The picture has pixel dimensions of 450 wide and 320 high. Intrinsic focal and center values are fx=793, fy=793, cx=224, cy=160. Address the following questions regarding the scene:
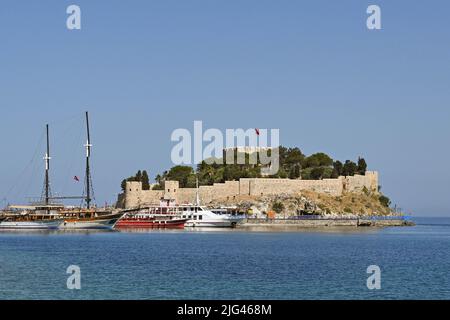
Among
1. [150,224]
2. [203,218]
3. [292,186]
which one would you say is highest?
[292,186]

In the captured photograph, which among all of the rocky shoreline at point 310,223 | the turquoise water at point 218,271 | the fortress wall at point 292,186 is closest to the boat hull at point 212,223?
the rocky shoreline at point 310,223

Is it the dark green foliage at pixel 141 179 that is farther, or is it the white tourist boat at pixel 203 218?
the dark green foliage at pixel 141 179

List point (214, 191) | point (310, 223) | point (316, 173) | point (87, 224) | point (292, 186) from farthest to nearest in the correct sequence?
point (316, 173) < point (292, 186) < point (214, 191) < point (310, 223) < point (87, 224)

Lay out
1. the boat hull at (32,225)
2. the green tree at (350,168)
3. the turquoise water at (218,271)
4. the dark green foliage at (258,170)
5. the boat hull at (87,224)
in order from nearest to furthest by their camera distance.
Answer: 1. the turquoise water at (218,271)
2. the boat hull at (87,224)
3. the boat hull at (32,225)
4. the dark green foliage at (258,170)
5. the green tree at (350,168)

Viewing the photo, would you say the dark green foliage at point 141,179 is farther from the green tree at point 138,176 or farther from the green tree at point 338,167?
the green tree at point 338,167

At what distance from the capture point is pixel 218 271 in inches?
945

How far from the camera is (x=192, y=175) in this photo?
80.2 metres

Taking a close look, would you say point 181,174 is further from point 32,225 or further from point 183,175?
point 32,225

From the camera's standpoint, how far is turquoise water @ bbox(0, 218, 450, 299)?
61.7 feet

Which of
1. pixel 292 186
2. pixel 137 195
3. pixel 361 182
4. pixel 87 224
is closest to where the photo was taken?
pixel 87 224

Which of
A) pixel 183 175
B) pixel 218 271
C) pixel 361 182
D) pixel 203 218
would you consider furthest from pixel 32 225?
pixel 361 182

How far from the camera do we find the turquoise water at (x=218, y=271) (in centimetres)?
1881

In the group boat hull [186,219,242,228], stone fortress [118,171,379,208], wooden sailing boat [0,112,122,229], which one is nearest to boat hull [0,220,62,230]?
wooden sailing boat [0,112,122,229]
